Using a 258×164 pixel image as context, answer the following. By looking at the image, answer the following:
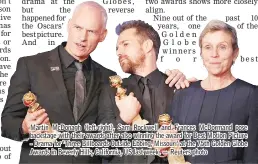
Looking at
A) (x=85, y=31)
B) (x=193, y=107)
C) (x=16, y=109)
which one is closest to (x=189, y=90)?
(x=193, y=107)

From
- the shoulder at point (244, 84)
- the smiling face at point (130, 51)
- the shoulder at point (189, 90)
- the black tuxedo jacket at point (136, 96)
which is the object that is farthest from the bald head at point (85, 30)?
the shoulder at point (244, 84)

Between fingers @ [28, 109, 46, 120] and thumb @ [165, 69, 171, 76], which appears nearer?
fingers @ [28, 109, 46, 120]

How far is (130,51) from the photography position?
234cm

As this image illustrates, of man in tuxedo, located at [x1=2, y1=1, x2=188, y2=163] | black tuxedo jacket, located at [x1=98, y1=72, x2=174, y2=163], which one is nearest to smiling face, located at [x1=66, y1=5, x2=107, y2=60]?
man in tuxedo, located at [x1=2, y1=1, x2=188, y2=163]

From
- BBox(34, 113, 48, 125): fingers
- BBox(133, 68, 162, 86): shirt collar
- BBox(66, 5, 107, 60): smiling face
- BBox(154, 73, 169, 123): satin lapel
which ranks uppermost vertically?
BBox(66, 5, 107, 60): smiling face

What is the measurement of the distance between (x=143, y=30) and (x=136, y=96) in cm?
32

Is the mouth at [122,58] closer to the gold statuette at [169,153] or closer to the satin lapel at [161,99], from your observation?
the satin lapel at [161,99]

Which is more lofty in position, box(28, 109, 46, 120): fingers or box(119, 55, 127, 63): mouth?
box(119, 55, 127, 63): mouth

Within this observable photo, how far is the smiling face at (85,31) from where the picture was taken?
2311 millimetres

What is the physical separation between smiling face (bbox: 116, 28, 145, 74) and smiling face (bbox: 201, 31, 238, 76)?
0.30 meters

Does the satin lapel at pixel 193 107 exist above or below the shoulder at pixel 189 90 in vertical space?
below

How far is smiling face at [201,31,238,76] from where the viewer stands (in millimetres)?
2273

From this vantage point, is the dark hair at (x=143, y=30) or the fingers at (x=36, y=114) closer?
the fingers at (x=36, y=114)

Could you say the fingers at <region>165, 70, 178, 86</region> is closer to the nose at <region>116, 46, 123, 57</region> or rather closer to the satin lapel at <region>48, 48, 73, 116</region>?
the nose at <region>116, 46, 123, 57</region>
